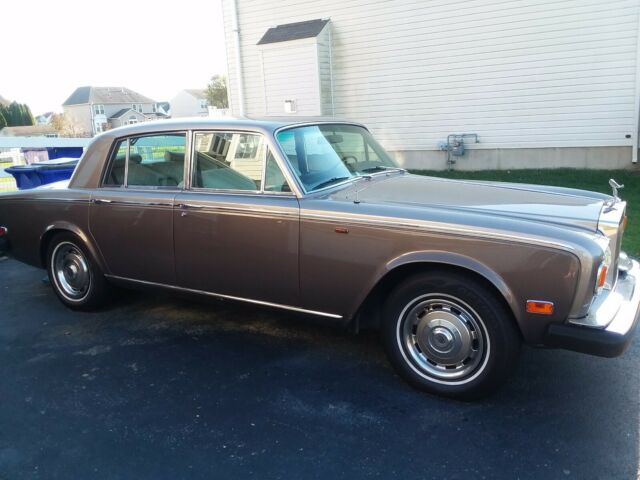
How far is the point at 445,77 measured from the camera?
41.2ft

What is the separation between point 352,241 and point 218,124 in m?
1.47

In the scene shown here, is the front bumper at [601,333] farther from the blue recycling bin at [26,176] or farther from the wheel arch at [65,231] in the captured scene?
the blue recycling bin at [26,176]

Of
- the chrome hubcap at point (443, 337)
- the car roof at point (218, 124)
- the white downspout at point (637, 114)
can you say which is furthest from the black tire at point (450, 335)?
the white downspout at point (637, 114)

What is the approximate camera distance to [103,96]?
286 ft

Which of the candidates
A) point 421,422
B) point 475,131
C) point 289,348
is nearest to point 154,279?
point 289,348

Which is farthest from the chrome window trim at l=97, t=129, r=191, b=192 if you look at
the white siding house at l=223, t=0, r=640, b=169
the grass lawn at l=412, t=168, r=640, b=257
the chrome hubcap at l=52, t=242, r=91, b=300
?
the white siding house at l=223, t=0, r=640, b=169

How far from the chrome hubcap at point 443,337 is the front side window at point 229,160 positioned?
140cm

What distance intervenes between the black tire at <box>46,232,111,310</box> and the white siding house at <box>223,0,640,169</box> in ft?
26.9

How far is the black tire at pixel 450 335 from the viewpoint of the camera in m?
3.08

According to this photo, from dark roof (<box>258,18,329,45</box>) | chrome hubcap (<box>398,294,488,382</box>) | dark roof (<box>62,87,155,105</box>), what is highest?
dark roof (<box>62,87,155,105</box>)

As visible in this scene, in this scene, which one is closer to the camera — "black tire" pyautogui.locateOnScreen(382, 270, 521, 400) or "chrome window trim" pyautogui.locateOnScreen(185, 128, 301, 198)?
"black tire" pyautogui.locateOnScreen(382, 270, 521, 400)

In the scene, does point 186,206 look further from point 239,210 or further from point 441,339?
point 441,339

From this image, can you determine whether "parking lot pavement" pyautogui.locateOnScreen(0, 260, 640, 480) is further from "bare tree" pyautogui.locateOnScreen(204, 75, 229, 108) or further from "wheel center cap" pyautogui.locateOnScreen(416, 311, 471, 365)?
"bare tree" pyautogui.locateOnScreen(204, 75, 229, 108)

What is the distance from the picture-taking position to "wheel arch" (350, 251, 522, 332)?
2994 mm
